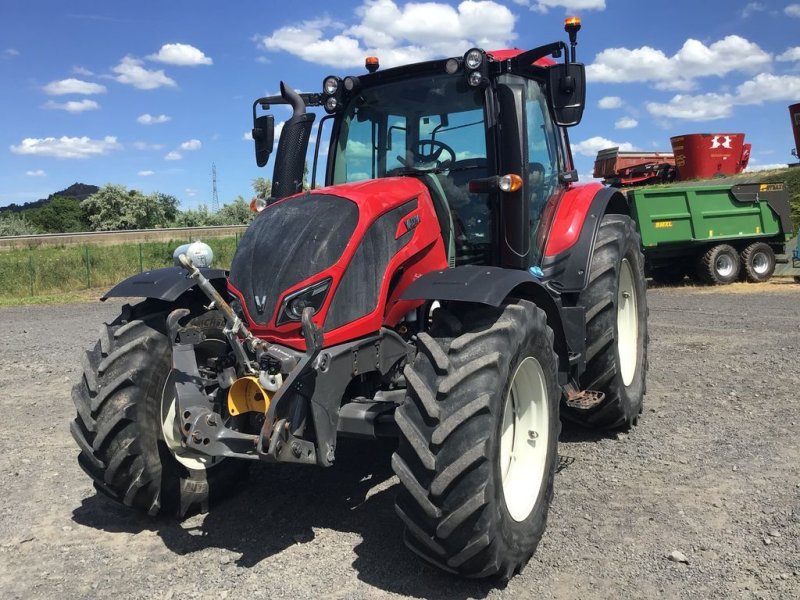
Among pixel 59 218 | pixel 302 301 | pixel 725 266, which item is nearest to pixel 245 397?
pixel 302 301

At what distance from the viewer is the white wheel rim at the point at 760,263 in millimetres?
15828

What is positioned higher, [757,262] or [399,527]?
[757,262]

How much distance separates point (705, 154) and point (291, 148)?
25940mm

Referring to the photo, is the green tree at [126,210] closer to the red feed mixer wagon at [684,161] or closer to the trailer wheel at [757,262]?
the red feed mixer wagon at [684,161]

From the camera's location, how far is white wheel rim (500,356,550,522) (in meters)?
3.52

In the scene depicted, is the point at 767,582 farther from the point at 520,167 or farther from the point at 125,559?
the point at 125,559

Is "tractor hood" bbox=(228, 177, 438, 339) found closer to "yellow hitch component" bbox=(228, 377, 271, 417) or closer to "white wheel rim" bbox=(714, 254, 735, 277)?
"yellow hitch component" bbox=(228, 377, 271, 417)

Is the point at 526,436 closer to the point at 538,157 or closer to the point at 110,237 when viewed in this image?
the point at 538,157

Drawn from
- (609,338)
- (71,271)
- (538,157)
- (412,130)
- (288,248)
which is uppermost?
(412,130)

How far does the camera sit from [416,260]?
3.92 metres

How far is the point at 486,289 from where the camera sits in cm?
328

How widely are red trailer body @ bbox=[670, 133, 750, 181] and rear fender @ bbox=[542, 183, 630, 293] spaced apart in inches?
959

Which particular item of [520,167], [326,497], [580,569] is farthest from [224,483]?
[520,167]

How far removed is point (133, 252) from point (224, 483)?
70.1 feet
